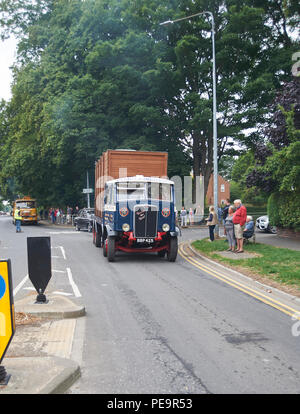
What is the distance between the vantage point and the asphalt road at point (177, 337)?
474 centimetres

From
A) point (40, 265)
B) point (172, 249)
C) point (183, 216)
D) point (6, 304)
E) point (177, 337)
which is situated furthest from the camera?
point (183, 216)

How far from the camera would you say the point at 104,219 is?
631 inches

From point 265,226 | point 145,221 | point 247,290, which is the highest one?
point 145,221

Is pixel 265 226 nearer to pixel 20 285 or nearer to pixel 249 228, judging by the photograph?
pixel 249 228

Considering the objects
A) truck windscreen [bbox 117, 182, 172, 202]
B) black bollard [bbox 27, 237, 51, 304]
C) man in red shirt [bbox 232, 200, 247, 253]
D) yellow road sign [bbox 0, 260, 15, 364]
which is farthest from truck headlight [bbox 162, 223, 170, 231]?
yellow road sign [bbox 0, 260, 15, 364]

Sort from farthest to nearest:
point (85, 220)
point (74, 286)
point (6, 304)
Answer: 1. point (85, 220)
2. point (74, 286)
3. point (6, 304)

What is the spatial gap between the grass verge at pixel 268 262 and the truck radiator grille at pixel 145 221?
2.33 m

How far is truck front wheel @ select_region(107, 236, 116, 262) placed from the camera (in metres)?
14.2

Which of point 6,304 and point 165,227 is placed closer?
point 6,304

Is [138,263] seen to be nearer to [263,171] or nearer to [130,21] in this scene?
[263,171]

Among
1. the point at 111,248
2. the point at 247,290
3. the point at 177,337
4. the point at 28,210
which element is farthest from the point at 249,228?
the point at 28,210

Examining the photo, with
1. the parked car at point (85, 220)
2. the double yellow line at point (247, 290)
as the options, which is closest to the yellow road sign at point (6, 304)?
the double yellow line at point (247, 290)

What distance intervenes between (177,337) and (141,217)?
7.96 metres

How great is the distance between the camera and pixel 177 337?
20.7ft
